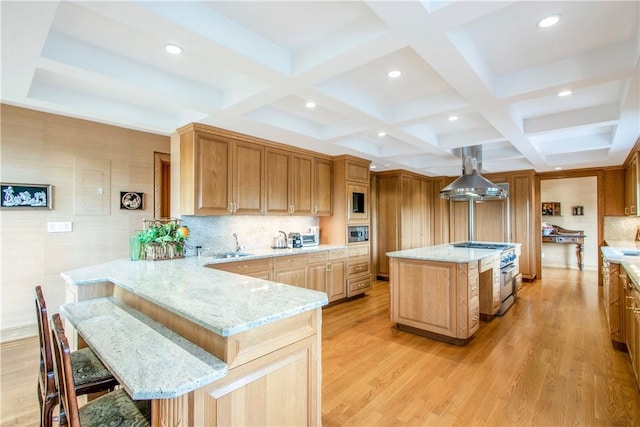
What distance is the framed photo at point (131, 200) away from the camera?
4.03 meters

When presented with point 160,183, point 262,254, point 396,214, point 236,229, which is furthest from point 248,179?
point 396,214

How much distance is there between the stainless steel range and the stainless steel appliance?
2.19 m

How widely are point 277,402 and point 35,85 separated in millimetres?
3209

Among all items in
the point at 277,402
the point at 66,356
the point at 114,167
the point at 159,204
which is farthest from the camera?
the point at 159,204

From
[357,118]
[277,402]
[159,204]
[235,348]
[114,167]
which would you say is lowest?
[277,402]

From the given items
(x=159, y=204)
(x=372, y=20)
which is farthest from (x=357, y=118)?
(x=159, y=204)

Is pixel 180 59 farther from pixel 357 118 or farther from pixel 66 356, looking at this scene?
pixel 66 356

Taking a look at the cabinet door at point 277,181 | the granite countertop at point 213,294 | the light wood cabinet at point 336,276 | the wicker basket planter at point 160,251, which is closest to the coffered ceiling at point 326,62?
the cabinet door at point 277,181

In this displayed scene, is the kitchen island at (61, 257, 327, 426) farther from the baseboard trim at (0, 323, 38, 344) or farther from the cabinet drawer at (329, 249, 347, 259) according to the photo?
the cabinet drawer at (329, 249, 347, 259)

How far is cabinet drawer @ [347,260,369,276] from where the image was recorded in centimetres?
488

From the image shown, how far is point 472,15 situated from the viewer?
1.54m

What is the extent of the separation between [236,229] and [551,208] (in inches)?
325

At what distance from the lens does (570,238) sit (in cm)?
746

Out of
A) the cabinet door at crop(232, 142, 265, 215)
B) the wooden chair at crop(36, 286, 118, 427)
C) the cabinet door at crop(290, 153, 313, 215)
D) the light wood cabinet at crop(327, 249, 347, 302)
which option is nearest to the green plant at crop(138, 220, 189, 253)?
the cabinet door at crop(232, 142, 265, 215)
